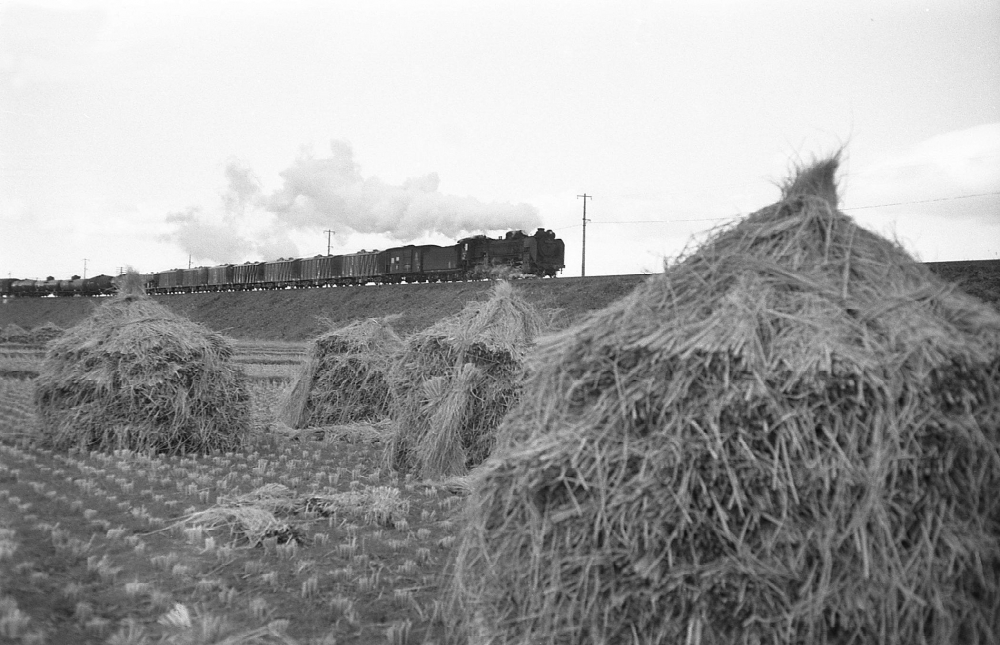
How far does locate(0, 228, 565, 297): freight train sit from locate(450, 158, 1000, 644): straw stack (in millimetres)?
28834

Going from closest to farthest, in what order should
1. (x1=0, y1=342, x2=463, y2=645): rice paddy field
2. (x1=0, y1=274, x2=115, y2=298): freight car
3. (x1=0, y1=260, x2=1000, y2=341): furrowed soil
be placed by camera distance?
1. (x1=0, y1=342, x2=463, y2=645): rice paddy field
2. (x1=0, y1=260, x2=1000, y2=341): furrowed soil
3. (x1=0, y1=274, x2=115, y2=298): freight car

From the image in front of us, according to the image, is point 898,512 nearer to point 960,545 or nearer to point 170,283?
point 960,545

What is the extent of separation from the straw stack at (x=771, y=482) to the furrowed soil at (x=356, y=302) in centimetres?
2185

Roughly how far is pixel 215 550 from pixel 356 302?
162 feet

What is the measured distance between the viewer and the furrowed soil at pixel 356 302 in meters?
28.7

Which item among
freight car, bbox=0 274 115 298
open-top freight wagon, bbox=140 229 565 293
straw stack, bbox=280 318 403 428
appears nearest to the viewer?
straw stack, bbox=280 318 403 428

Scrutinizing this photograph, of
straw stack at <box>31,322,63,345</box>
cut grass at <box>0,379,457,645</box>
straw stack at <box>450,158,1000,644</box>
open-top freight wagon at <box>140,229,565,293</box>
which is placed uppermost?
open-top freight wagon at <box>140,229,565,293</box>

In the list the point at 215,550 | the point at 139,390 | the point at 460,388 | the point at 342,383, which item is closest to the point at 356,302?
the point at 342,383

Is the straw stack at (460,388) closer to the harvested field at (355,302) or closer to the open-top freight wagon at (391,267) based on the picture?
the harvested field at (355,302)

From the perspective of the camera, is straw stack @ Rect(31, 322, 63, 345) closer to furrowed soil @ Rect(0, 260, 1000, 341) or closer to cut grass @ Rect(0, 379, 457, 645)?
furrowed soil @ Rect(0, 260, 1000, 341)

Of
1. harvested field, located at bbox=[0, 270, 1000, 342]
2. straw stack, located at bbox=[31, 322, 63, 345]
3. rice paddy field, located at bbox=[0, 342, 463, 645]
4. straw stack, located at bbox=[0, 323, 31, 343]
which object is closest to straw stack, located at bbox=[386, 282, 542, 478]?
rice paddy field, located at bbox=[0, 342, 463, 645]

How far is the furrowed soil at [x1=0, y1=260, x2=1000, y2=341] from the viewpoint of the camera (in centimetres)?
2873

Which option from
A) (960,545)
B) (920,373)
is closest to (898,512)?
(960,545)

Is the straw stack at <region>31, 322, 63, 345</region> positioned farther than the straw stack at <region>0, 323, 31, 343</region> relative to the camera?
No
